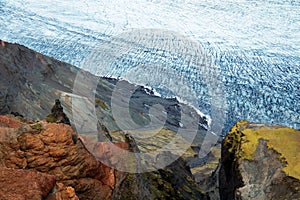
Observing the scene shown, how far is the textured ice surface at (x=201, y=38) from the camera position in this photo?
12.0 meters

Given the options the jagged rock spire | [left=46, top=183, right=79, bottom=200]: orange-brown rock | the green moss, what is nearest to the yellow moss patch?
[left=46, top=183, right=79, bottom=200]: orange-brown rock

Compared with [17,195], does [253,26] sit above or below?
below

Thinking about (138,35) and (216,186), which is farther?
(138,35)

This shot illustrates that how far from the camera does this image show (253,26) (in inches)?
687

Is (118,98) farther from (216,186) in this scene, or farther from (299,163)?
(299,163)

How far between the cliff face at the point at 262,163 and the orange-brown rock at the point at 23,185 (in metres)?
1.84

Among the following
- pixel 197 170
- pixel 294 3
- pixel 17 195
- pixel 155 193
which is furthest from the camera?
pixel 294 3

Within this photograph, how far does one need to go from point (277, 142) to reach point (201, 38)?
1236cm

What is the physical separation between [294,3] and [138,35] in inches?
371

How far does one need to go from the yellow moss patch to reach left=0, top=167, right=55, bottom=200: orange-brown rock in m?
2.11

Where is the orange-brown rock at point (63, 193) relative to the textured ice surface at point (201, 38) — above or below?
above

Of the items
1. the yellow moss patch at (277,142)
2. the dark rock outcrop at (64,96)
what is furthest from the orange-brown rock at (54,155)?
the dark rock outcrop at (64,96)

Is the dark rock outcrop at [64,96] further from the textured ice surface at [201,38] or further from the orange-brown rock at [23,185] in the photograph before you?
the orange-brown rock at [23,185]

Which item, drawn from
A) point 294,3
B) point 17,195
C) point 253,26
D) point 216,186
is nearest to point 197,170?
point 216,186
